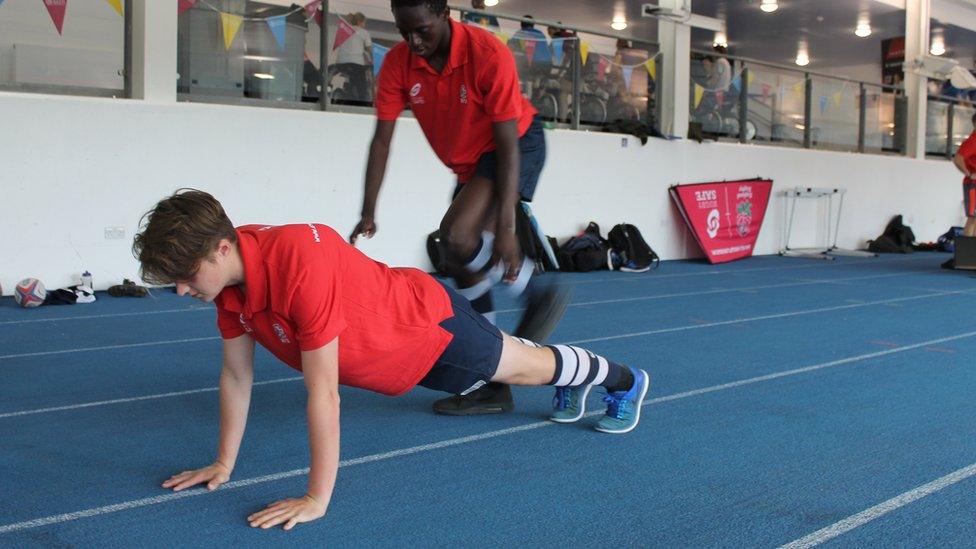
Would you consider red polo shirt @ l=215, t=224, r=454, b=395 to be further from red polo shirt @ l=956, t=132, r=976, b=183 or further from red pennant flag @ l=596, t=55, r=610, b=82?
red polo shirt @ l=956, t=132, r=976, b=183

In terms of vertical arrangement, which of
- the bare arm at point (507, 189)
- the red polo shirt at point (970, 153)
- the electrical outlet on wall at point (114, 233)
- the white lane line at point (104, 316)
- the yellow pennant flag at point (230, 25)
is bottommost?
the white lane line at point (104, 316)

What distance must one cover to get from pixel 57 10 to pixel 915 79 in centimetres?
1291

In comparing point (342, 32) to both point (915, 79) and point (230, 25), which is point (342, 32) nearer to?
point (230, 25)

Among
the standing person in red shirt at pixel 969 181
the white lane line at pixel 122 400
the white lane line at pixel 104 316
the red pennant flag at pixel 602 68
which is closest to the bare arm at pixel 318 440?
the white lane line at pixel 122 400

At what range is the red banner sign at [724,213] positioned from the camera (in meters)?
10.7

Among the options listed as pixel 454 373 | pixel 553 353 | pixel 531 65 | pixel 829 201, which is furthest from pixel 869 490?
pixel 829 201

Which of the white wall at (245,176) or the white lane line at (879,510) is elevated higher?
the white wall at (245,176)

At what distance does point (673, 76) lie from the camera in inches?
428

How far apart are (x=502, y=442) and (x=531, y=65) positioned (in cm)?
704

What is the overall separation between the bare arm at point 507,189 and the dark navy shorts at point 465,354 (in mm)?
483

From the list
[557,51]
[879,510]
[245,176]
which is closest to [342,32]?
[245,176]

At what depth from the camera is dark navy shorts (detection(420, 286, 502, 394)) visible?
2623 mm

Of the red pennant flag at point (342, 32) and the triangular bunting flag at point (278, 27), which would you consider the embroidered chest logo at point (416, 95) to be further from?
the red pennant flag at point (342, 32)

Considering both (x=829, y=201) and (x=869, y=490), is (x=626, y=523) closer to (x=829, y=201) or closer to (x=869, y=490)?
(x=869, y=490)
